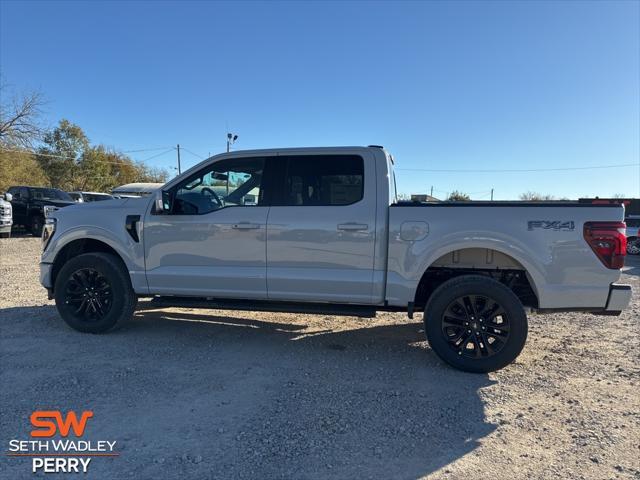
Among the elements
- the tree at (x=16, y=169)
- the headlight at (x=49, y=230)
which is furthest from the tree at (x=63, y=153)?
the headlight at (x=49, y=230)

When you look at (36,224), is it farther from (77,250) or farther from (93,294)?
(93,294)

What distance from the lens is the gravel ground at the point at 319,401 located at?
98.1 inches

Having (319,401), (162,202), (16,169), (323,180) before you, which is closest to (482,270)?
(323,180)

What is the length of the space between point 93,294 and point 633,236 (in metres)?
17.2

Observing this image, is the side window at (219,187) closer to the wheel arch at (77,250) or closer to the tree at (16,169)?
the wheel arch at (77,250)

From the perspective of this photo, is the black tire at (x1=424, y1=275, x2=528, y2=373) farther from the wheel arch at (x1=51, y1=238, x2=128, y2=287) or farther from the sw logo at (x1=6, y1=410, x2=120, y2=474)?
the wheel arch at (x1=51, y1=238, x2=128, y2=287)

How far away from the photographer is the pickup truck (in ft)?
12.1

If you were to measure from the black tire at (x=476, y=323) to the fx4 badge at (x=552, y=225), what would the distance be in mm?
610

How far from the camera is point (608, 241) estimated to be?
11.7 ft

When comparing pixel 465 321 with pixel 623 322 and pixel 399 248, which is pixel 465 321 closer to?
pixel 399 248

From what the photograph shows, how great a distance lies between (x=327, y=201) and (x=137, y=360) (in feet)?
7.98

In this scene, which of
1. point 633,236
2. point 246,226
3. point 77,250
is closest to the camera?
point 246,226

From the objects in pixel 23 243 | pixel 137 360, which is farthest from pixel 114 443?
pixel 23 243

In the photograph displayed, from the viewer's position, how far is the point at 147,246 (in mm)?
4520
